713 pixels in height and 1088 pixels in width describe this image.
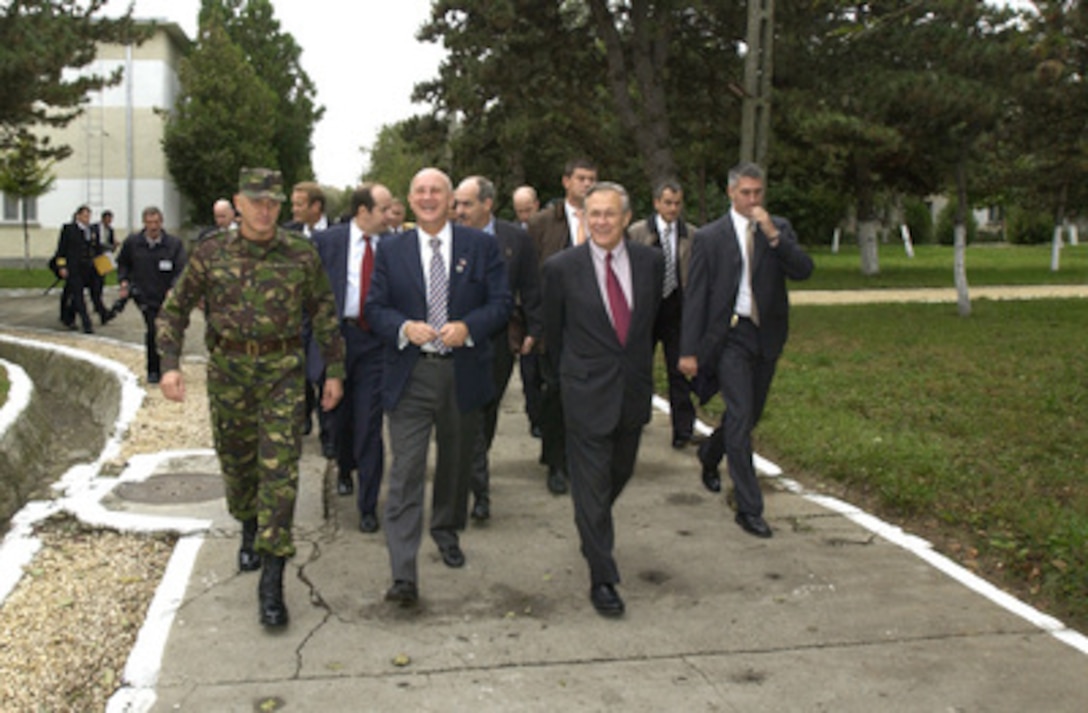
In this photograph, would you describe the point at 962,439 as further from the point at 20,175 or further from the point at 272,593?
the point at 20,175

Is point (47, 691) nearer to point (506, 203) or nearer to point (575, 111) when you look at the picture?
point (575, 111)

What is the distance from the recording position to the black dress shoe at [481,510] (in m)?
6.94

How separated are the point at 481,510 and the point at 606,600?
1.77 meters

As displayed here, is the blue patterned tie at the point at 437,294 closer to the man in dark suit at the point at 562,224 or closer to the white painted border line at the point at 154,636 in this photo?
the white painted border line at the point at 154,636

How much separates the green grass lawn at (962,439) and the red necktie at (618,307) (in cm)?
240

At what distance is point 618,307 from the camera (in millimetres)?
5500

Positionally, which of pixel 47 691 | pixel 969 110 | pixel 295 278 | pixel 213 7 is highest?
pixel 213 7

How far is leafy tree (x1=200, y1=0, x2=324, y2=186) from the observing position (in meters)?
62.2

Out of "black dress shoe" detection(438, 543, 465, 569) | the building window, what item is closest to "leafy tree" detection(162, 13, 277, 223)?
the building window

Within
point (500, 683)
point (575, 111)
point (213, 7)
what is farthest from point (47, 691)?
point (213, 7)

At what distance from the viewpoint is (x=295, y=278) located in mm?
5273

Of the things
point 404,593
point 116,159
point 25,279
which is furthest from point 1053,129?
point 116,159

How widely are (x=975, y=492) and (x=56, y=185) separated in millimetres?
46061

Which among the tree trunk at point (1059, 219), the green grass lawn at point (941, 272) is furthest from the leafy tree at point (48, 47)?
the tree trunk at point (1059, 219)
